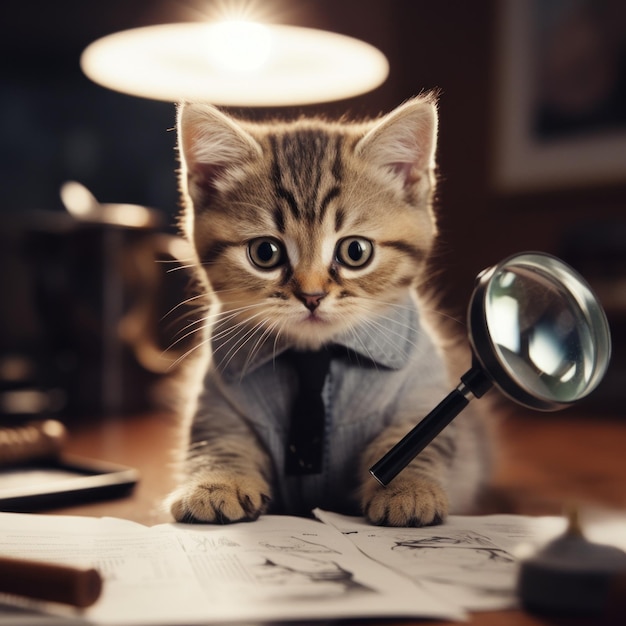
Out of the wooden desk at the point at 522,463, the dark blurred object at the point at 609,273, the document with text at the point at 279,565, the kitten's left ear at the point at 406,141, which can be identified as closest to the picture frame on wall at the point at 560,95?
the dark blurred object at the point at 609,273

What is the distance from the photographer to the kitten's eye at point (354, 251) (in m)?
0.78

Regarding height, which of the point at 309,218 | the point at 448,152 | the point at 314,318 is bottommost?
the point at 314,318

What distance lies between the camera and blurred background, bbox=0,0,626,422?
5.62 ft

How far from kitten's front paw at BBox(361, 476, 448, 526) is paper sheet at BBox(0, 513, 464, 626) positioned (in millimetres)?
48

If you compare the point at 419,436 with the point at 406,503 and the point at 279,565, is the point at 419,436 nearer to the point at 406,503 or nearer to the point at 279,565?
the point at 406,503

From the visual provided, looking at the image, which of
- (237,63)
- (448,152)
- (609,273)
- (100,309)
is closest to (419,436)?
(237,63)

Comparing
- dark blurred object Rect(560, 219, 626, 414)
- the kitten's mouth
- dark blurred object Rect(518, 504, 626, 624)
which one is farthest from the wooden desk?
the kitten's mouth

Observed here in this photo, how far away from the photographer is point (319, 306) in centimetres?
75

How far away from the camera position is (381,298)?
799 millimetres

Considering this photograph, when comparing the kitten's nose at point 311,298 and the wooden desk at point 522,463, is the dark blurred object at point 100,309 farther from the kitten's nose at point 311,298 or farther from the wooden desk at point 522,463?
the kitten's nose at point 311,298

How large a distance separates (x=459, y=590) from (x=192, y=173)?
525 millimetres

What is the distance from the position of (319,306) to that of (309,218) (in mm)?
96

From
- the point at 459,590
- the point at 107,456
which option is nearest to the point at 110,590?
the point at 459,590

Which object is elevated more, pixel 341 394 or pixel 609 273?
pixel 609 273
